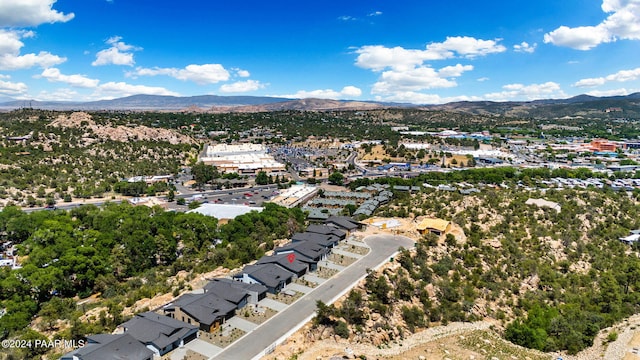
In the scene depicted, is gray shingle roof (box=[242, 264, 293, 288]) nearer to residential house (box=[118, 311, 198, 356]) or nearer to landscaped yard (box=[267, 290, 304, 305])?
landscaped yard (box=[267, 290, 304, 305])

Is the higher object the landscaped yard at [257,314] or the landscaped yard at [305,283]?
the landscaped yard at [305,283]

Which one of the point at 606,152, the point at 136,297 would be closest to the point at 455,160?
the point at 606,152

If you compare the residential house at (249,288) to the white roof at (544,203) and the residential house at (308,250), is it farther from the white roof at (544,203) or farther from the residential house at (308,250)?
the white roof at (544,203)

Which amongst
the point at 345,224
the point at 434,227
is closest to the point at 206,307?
the point at 345,224

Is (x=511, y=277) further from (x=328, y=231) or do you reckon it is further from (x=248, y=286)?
(x=248, y=286)

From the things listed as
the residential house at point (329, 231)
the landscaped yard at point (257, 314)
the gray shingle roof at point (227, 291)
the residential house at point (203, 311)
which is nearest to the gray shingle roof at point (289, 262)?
the gray shingle roof at point (227, 291)

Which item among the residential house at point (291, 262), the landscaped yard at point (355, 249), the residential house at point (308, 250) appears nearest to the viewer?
the residential house at point (291, 262)

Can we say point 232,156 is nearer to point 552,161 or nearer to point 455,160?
point 455,160
